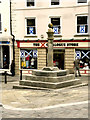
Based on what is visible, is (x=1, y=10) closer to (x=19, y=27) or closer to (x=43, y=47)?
(x=19, y=27)

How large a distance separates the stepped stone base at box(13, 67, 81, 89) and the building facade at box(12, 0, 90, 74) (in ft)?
30.8

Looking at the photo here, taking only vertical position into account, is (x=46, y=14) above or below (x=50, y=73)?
above

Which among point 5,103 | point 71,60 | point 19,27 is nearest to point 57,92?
point 5,103

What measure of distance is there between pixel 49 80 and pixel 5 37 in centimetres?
1288

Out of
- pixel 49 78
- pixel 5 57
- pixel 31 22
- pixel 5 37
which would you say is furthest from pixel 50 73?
pixel 5 57

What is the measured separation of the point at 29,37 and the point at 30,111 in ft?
54.8

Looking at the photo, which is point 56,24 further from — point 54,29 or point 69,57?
point 69,57

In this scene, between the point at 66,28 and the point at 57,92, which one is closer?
the point at 57,92

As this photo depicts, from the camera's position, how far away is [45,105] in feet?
32.1

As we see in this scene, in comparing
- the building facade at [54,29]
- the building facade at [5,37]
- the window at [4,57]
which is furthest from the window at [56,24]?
the window at [4,57]

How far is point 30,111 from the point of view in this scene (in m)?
8.84

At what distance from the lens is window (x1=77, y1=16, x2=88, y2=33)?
24203 mm

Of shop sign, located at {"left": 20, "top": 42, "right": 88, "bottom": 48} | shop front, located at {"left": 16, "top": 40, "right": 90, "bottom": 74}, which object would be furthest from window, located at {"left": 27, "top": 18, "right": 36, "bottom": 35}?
shop sign, located at {"left": 20, "top": 42, "right": 88, "bottom": 48}

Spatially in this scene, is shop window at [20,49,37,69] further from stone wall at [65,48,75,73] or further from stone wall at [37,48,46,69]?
stone wall at [65,48,75,73]
